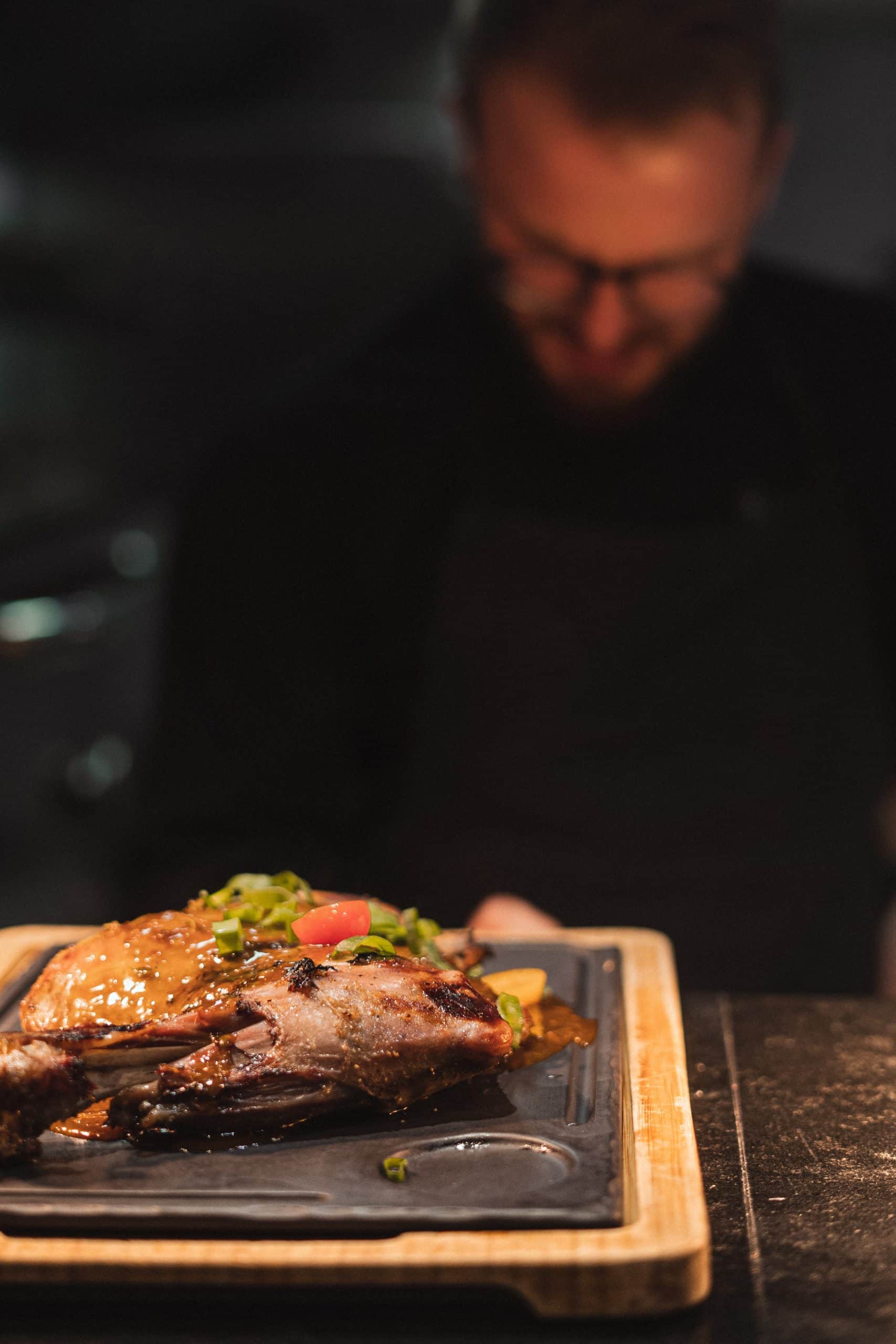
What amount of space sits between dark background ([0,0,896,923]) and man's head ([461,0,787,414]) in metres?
0.72

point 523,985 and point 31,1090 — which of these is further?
point 523,985

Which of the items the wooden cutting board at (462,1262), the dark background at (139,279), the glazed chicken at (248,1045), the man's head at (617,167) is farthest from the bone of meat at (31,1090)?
the dark background at (139,279)

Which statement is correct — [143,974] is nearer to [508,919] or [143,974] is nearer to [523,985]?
[523,985]

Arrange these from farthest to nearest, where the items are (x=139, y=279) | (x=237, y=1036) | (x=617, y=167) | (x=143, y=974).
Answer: (x=139, y=279) < (x=617, y=167) < (x=143, y=974) < (x=237, y=1036)

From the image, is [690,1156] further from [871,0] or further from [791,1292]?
[871,0]

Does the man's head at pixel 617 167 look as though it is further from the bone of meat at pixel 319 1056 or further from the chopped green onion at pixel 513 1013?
the bone of meat at pixel 319 1056

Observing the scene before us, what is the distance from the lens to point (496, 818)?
270cm

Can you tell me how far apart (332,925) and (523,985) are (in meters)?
0.28

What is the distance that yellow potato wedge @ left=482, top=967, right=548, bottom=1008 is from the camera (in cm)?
164

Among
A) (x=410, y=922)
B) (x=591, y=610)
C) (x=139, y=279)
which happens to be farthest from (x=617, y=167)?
(x=139, y=279)

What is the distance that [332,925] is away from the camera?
1543 millimetres

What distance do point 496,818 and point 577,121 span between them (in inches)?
54.4

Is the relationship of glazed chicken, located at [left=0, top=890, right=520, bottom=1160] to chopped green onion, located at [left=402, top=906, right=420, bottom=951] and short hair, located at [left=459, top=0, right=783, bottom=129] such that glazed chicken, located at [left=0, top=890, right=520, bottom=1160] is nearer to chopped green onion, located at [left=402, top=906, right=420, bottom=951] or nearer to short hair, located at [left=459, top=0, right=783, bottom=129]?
chopped green onion, located at [left=402, top=906, right=420, bottom=951]

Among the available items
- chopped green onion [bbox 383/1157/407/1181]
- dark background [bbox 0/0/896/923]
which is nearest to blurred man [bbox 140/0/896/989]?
dark background [bbox 0/0/896/923]
